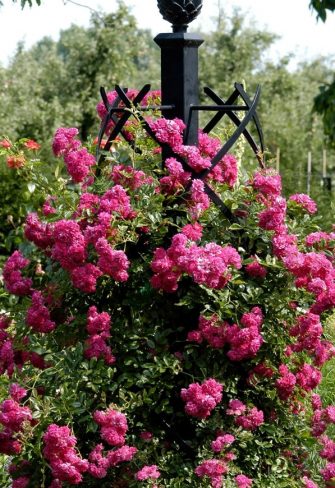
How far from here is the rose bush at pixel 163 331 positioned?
301cm

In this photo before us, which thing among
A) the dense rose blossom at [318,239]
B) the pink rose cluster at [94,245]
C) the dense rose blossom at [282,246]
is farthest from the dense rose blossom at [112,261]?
the dense rose blossom at [318,239]

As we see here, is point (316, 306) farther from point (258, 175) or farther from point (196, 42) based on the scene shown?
point (196, 42)

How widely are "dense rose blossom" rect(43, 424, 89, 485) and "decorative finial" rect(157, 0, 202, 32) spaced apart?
1.60m

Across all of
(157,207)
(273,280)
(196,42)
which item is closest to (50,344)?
(157,207)

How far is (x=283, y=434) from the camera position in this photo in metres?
3.35

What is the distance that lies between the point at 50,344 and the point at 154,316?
41 cm

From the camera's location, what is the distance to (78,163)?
328cm

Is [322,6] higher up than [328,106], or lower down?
higher up

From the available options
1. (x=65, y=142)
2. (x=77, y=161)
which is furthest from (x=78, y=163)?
(x=65, y=142)

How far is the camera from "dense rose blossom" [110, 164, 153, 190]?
3.28 m

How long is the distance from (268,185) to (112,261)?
0.65 meters

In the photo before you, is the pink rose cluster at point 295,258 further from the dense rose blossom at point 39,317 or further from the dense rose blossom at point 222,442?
the dense rose blossom at point 39,317

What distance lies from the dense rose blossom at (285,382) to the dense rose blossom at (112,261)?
0.71 meters

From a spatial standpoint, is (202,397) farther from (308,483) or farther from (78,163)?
(78,163)
